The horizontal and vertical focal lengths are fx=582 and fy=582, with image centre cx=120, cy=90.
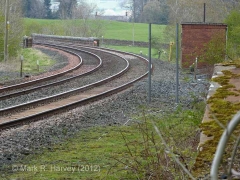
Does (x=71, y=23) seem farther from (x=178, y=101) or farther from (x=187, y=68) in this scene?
(x=178, y=101)

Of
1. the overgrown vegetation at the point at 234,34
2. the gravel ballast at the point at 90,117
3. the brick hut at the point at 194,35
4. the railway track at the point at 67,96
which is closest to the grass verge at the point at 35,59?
the railway track at the point at 67,96

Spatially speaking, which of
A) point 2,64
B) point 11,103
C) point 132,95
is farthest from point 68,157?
point 2,64

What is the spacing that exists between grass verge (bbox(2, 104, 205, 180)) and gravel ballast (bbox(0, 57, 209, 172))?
0.35 m

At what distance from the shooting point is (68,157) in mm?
8602

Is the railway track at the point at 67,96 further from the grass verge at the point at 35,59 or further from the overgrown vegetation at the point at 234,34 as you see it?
the overgrown vegetation at the point at 234,34

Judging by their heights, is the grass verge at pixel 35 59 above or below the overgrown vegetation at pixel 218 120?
below

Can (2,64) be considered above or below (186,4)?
below

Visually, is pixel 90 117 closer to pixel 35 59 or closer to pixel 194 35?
pixel 194 35

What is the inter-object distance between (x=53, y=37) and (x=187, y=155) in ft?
187

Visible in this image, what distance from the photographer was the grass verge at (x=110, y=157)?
5.96m

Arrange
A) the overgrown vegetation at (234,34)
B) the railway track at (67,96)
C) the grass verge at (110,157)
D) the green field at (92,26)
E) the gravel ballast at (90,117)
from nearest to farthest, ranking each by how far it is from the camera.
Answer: the grass verge at (110,157)
the gravel ballast at (90,117)
the railway track at (67,96)
the overgrown vegetation at (234,34)
the green field at (92,26)

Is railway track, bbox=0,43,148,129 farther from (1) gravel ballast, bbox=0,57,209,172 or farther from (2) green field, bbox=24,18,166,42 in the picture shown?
(2) green field, bbox=24,18,166,42

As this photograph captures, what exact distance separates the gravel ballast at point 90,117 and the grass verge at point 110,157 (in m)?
0.35

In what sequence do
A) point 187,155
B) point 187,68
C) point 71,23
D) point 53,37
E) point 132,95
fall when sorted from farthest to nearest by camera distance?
1. point 71,23
2. point 53,37
3. point 187,68
4. point 132,95
5. point 187,155
